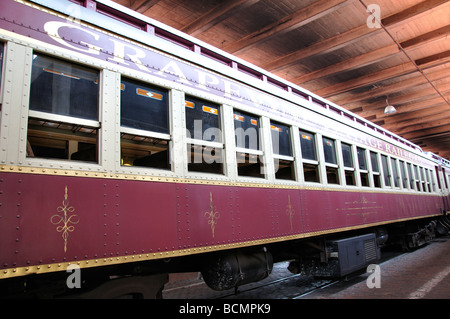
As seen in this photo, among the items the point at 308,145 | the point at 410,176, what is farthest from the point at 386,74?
the point at 308,145

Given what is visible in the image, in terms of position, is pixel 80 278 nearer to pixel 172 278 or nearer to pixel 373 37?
pixel 172 278

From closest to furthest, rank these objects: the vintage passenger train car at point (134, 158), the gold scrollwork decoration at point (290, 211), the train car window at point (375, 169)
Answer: the vintage passenger train car at point (134, 158) → the gold scrollwork decoration at point (290, 211) → the train car window at point (375, 169)

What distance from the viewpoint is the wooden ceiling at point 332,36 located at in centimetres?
766

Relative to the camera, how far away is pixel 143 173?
9.57 ft

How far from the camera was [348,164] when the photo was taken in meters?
6.41

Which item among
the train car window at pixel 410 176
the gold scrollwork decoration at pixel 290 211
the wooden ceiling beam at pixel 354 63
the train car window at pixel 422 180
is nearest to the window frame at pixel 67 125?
the gold scrollwork decoration at pixel 290 211

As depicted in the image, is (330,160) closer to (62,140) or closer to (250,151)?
(250,151)

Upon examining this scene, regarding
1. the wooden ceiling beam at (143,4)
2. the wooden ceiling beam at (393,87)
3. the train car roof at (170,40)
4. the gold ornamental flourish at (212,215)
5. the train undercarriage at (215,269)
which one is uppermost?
the wooden ceiling beam at (393,87)

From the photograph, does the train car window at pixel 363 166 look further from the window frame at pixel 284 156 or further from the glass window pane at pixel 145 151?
the glass window pane at pixel 145 151

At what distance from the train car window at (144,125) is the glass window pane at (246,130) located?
42.7 inches

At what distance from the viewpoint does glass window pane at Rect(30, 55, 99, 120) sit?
8.11ft

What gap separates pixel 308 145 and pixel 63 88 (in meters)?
Answer: 3.88

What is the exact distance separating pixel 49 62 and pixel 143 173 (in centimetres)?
119

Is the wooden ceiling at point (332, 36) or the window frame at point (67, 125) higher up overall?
the wooden ceiling at point (332, 36)
